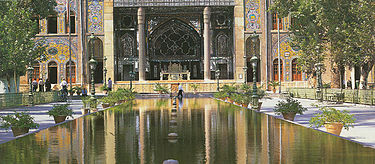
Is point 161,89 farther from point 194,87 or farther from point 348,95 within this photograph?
point 348,95

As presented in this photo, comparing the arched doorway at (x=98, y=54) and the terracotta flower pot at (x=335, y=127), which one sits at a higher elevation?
the arched doorway at (x=98, y=54)

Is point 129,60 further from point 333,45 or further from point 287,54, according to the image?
point 333,45

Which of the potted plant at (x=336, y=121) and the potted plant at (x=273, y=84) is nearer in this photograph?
the potted plant at (x=336, y=121)

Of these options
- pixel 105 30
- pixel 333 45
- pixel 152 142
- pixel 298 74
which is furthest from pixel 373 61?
pixel 105 30

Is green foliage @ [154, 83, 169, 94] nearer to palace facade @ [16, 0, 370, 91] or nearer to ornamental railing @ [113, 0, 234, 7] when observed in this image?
palace facade @ [16, 0, 370, 91]

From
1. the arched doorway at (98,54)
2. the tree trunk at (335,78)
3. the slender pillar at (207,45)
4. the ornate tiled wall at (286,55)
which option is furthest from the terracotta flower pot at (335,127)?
the arched doorway at (98,54)

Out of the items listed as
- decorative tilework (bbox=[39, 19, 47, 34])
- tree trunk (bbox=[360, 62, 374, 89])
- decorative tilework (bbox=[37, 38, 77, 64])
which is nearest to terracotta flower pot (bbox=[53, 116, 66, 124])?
tree trunk (bbox=[360, 62, 374, 89])

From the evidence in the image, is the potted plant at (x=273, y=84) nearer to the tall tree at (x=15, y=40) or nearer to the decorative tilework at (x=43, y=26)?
the tall tree at (x=15, y=40)

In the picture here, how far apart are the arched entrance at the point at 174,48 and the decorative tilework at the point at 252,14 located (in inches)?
262

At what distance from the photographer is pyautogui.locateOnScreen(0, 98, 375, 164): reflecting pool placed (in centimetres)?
871

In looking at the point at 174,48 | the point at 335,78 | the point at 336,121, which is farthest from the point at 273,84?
the point at 336,121

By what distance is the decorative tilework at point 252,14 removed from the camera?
4916 centimetres

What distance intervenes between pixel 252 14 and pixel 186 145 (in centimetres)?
4006

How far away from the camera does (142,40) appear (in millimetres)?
47562
